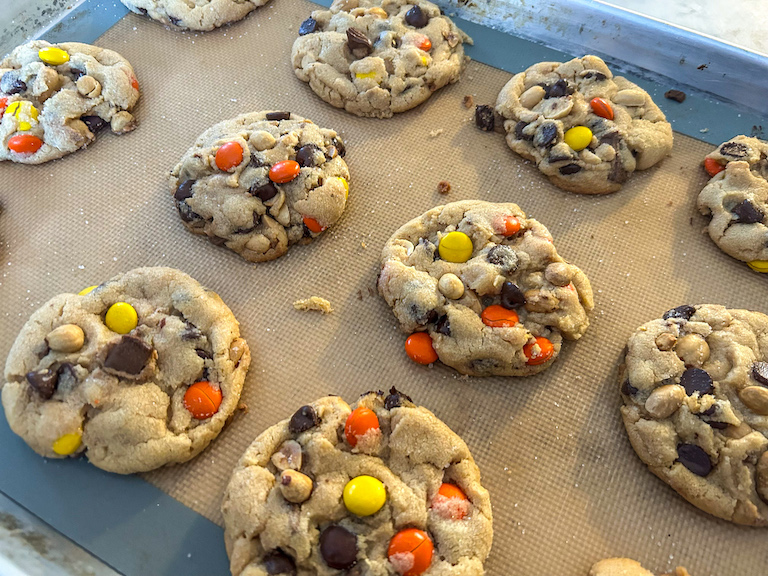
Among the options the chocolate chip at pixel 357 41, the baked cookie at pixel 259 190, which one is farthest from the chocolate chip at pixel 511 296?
the chocolate chip at pixel 357 41

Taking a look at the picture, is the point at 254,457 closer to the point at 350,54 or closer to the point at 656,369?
the point at 656,369

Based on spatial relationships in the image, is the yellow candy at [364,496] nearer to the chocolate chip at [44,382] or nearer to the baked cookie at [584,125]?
the chocolate chip at [44,382]

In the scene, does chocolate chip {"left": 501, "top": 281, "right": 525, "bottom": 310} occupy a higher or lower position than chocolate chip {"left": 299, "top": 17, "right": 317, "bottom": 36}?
lower

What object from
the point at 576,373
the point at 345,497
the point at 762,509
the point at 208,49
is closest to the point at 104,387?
the point at 345,497

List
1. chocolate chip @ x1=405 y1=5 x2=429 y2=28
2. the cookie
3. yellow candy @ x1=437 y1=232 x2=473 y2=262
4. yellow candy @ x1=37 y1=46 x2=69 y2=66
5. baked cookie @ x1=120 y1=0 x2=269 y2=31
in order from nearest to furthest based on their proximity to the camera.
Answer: the cookie < yellow candy @ x1=437 y1=232 x2=473 y2=262 < yellow candy @ x1=37 y1=46 x2=69 y2=66 < chocolate chip @ x1=405 y1=5 x2=429 y2=28 < baked cookie @ x1=120 y1=0 x2=269 y2=31

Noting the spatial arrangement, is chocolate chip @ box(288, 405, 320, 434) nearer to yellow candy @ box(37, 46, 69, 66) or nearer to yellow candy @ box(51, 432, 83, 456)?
yellow candy @ box(51, 432, 83, 456)

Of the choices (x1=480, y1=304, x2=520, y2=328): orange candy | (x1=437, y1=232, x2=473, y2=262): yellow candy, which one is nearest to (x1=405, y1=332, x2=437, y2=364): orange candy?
(x1=480, y1=304, x2=520, y2=328): orange candy
